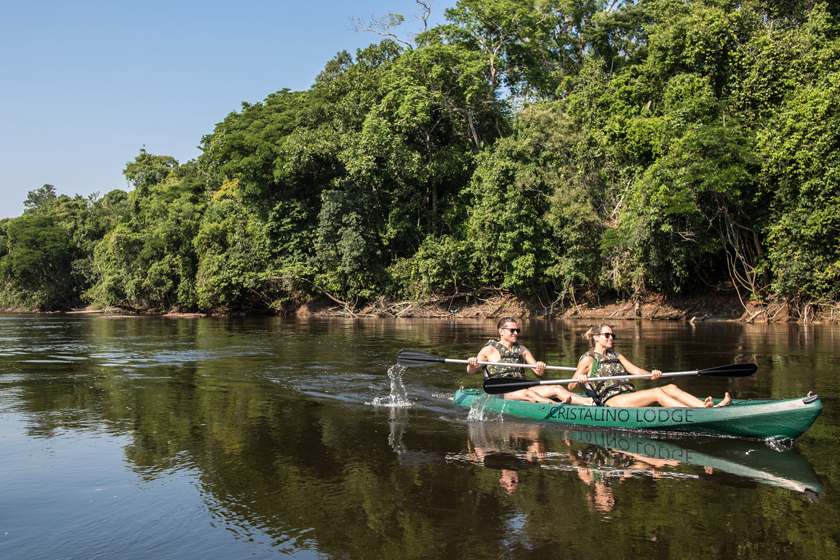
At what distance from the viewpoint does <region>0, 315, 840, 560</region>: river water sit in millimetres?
3982

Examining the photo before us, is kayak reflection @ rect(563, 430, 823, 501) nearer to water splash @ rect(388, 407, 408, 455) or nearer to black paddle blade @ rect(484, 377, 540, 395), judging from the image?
black paddle blade @ rect(484, 377, 540, 395)

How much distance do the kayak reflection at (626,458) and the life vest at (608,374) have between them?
66cm

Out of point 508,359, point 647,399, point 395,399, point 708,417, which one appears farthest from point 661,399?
point 395,399

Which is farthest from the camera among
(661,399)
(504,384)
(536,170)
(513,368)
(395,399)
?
(536,170)

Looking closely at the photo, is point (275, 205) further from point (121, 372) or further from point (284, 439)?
point (284, 439)

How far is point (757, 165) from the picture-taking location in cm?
2167

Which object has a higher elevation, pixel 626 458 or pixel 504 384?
pixel 504 384

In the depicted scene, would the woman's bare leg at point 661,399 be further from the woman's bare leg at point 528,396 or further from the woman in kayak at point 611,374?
the woman's bare leg at point 528,396

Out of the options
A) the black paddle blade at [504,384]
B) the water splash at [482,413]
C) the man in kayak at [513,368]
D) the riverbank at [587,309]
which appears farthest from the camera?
the riverbank at [587,309]

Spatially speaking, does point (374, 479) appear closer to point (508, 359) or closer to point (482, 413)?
point (482, 413)

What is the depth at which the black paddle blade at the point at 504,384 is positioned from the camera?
7.53 m

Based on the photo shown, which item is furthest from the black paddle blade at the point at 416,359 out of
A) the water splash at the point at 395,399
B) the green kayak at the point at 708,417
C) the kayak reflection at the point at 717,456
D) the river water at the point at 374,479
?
the kayak reflection at the point at 717,456

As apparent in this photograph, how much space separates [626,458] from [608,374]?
172 cm

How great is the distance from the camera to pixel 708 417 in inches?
247
